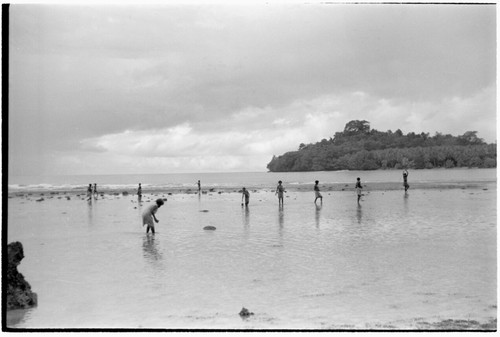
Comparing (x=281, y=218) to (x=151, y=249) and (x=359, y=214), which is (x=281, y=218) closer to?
(x=359, y=214)

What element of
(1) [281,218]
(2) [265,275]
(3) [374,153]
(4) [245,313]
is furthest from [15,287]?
(3) [374,153]

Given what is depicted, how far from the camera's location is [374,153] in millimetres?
127000

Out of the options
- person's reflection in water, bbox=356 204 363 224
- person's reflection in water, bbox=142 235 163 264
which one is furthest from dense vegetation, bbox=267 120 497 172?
person's reflection in water, bbox=142 235 163 264

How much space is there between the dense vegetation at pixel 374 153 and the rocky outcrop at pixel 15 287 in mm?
67703

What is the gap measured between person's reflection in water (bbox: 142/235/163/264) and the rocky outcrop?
434cm

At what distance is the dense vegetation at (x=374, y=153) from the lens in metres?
87.9

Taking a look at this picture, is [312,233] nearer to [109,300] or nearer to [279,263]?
[279,263]

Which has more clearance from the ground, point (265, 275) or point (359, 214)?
point (359, 214)

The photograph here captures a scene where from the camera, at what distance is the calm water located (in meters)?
9.34

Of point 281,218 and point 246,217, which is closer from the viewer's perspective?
point 281,218

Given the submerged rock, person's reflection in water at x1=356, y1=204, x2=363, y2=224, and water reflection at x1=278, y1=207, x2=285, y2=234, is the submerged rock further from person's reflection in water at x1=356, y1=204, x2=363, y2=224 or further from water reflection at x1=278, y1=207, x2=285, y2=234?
person's reflection in water at x1=356, y1=204, x2=363, y2=224

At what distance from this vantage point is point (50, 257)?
15500mm

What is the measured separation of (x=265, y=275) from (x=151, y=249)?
5.37 meters

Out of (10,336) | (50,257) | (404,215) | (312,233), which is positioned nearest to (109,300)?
(10,336)
